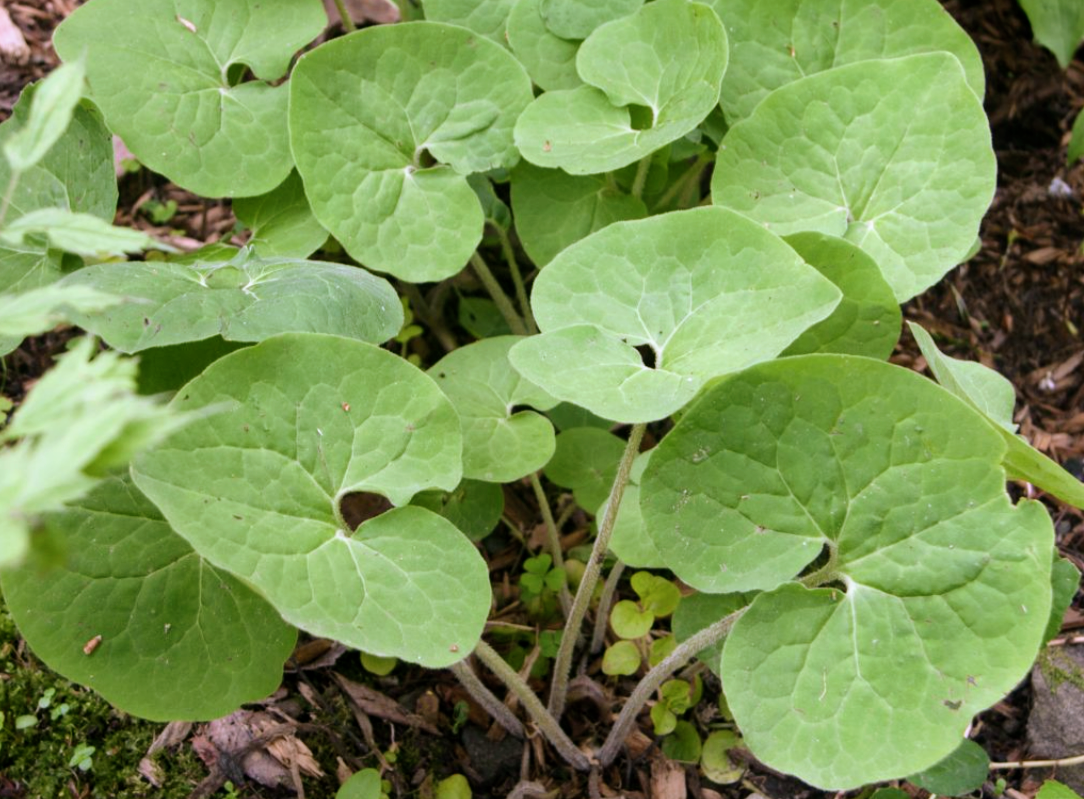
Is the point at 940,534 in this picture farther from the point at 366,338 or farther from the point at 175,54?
the point at 175,54

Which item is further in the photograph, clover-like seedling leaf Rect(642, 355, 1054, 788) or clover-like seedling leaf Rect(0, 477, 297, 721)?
clover-like seedling leaf Rect(0, 477, 297, 721)

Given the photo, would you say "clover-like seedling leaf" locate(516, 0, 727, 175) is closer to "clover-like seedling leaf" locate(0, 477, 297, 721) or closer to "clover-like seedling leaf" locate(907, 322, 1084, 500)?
"clover-like seedling leaf" locate(907, 322, 1084, 500)

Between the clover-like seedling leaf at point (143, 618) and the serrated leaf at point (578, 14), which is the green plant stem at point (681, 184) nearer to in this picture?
the serrated leaf at point (578, 14)

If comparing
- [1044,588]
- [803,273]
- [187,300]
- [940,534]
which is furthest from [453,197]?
[1044,588]

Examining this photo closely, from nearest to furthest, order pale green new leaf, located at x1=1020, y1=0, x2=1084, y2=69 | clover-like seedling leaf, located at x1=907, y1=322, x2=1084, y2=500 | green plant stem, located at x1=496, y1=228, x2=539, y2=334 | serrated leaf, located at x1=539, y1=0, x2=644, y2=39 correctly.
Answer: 1. clover-like seedling leaf, located at x1=907, y1=322, x2=1084, y2=500
2. serrated leaf, located at x1=539, y1=0, x2=644, y2=39
3. green plant stem, located at x1=496, y1=228, x2=539, y2=334
4. pale green new leaf, located at x1=1020, y1=0, x2=1084, y2=69

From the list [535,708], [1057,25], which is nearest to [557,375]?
[535,708]

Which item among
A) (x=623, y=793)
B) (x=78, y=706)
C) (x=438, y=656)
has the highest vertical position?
(x=438, y=656)

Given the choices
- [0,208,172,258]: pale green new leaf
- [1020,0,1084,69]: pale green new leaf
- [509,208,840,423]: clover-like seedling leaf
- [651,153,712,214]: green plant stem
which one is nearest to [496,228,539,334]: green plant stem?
[651,153,712,214]: green plant stem
